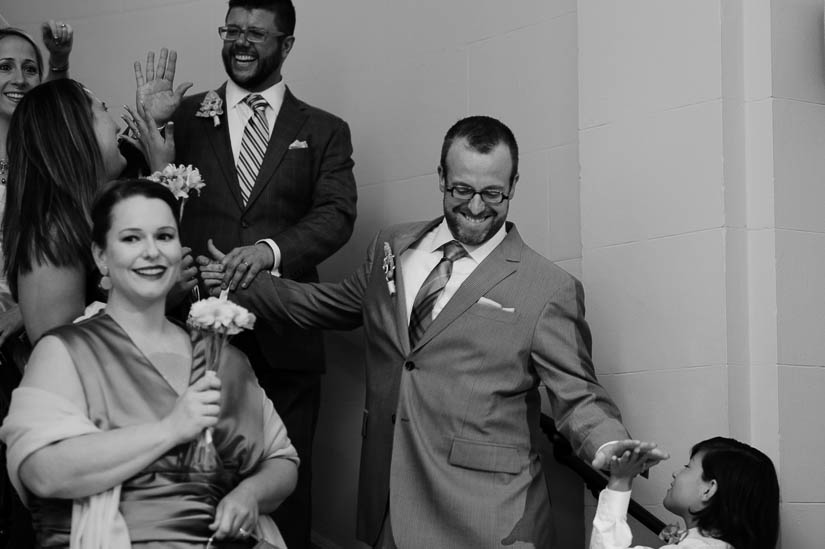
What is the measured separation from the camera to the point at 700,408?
4387 millimetres

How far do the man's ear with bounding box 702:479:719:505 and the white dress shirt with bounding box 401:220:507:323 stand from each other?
850 mm

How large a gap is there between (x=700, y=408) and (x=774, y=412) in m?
0.21

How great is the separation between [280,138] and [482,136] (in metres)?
1.09

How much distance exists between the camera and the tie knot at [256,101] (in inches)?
197

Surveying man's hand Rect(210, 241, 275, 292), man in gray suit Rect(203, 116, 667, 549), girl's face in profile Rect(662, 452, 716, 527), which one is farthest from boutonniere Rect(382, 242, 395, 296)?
girl's face in profile Rect(662, 452, 716, 527)

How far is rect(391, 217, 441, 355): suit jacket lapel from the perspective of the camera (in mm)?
4078

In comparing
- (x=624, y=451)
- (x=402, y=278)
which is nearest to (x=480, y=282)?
(x=402, y=278)

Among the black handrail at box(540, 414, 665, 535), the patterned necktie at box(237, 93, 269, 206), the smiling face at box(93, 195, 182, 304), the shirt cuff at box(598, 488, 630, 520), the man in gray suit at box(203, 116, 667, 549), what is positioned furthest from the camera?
the patterned necktie at box(237, 93, 269, 206)

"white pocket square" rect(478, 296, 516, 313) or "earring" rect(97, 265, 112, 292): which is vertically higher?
"earring" rect(97, 265, 112, 292)

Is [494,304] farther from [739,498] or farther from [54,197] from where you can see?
[54,197]

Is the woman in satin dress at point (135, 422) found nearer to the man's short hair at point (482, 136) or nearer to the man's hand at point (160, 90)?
the man's short hair at point (482, 136)

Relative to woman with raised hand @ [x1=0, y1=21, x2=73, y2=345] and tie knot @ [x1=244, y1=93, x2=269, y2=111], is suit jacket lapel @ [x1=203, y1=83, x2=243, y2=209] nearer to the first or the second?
tie knot @ [x1=244, y1=93, x2=269, y2=111]

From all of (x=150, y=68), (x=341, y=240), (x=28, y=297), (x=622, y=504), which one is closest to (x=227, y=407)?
(x=28, y=297)

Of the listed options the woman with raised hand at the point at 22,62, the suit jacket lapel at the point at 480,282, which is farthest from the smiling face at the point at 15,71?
the suit jacket lapel at the point at 480,282
